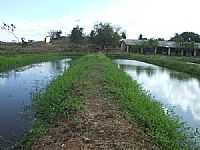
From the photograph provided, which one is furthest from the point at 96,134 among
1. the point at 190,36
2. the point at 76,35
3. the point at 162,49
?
the point at 76,35

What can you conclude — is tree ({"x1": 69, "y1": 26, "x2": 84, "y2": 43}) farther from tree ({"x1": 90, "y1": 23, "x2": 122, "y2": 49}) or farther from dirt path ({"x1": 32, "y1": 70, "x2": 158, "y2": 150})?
dirt path ({"x1": 32, "y1": 70, "x2": 158, "y2": 150})

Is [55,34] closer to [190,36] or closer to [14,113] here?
[190,36]

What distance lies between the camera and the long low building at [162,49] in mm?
81625

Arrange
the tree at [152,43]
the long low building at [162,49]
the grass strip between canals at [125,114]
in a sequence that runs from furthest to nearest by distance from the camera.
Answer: the tree at [152,43] → the long low building at [162,49] → the grass strip between canals at [125,114]

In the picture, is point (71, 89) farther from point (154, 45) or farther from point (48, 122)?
point (154, 45)

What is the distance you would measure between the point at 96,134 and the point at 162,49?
81161mm

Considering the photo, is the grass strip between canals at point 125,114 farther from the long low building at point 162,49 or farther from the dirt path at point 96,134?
the long low building at point 162,49

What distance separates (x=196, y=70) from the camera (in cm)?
3488

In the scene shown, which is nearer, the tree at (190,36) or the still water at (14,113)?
the still water at (14,113)

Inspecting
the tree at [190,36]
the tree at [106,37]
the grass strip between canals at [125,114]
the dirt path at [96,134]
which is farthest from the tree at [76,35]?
the dirt path at [96,134]

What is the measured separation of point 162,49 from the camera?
288ft

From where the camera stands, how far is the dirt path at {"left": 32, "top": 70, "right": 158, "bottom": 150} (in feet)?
25.3

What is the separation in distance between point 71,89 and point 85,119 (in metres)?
6.29

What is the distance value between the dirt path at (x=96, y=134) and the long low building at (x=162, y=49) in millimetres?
70897
